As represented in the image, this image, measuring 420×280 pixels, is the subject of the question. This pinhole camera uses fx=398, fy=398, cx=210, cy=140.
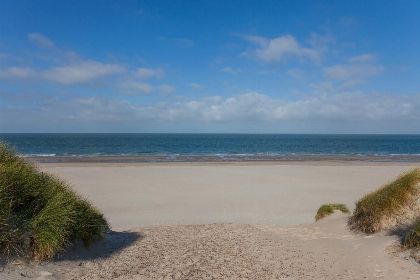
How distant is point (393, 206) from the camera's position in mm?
10094

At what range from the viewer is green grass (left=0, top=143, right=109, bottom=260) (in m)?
6.76

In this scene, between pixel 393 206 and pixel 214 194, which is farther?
pixel 214 194

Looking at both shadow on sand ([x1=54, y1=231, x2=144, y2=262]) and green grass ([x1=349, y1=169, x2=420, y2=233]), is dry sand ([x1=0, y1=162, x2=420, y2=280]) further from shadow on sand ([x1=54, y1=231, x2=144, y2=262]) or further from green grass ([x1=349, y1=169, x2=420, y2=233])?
green grass ([x1=349, y1=169, x2=420, y2=233])

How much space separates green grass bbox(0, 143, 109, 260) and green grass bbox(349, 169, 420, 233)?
22.6 feet

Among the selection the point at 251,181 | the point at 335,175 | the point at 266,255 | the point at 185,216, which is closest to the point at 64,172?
the point at 251,181

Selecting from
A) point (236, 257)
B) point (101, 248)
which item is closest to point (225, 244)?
point (236, 257)

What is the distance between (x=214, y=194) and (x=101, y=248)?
12742 millimetres

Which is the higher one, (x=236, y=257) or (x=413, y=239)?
(x=413, y=239)

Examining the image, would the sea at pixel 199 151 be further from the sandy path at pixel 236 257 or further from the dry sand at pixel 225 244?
the dry sand at pixel 225 244

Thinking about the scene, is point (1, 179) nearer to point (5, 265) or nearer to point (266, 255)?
point (5, 265)

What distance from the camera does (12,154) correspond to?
8.73m

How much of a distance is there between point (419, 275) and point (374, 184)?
20037mm

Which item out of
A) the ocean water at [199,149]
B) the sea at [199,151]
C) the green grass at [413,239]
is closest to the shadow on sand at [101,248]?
the sea at [199,151]

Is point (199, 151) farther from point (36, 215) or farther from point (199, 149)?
point (36, 215)
